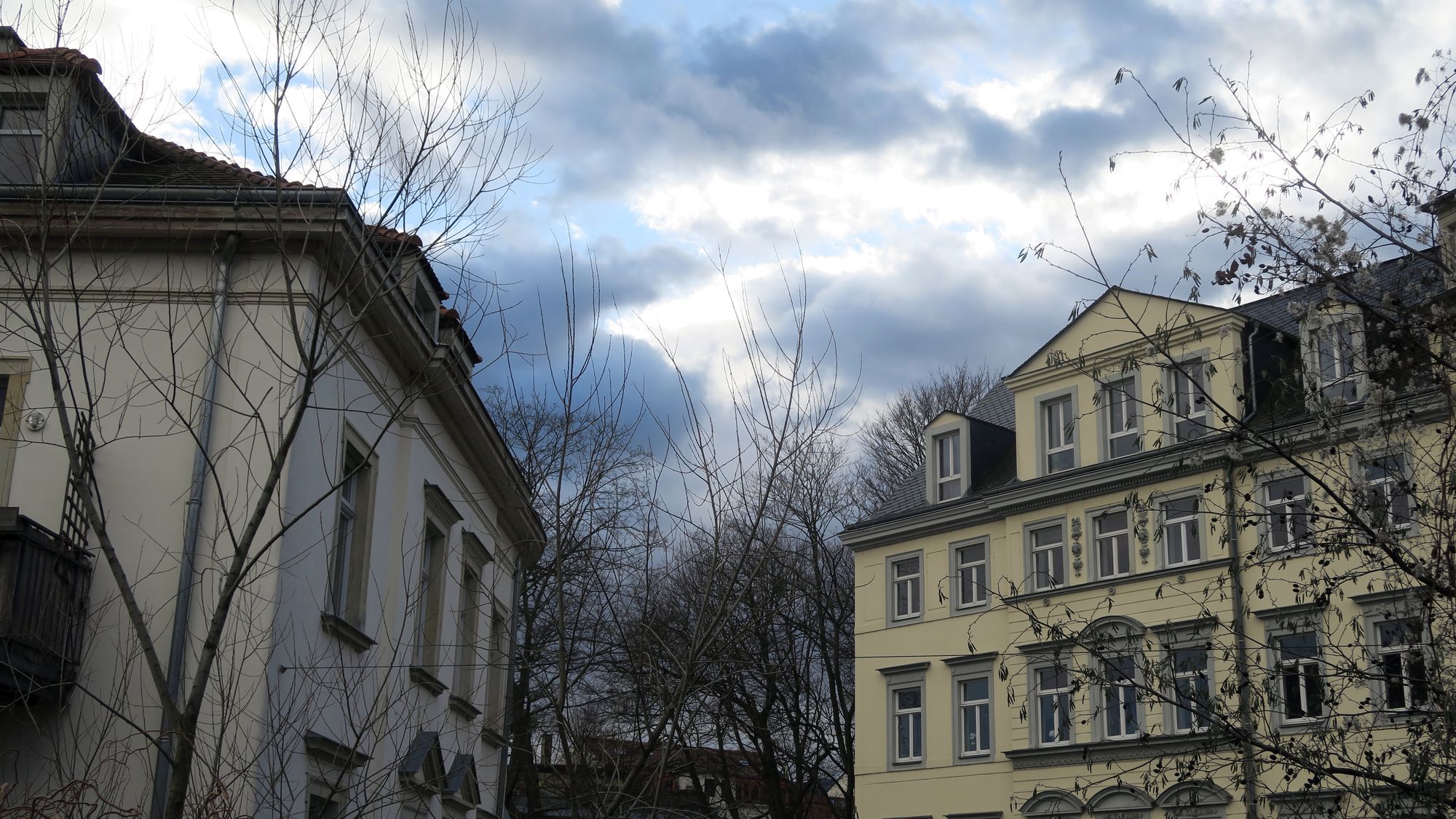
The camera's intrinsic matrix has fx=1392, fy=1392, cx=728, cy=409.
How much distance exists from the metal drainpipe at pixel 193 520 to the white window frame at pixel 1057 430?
22933 millimetres

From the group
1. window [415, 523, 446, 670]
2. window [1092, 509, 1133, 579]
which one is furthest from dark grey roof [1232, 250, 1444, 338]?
window [1092, 509, 1133, 579]

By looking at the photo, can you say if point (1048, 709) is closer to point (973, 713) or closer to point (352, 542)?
point (973, 713)

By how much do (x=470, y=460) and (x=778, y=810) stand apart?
21.1 m

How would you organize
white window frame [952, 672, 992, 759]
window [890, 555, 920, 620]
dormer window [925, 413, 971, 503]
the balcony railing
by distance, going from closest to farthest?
the balcony railing < white window frame [952, 672, 992, 759] < window [890, 555, 920, 620] < dormer window [925, 413, 971, 503]

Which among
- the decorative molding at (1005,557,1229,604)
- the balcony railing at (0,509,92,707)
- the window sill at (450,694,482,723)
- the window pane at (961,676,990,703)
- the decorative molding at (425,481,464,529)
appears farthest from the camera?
the window pane at (961,676,990,703)

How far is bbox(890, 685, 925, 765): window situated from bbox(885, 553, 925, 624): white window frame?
5.53 feet

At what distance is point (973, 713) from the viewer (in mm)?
31531

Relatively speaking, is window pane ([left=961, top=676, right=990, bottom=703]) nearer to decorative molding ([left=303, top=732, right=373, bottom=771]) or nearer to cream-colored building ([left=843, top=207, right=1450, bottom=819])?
cream-colored building ([left=843, top=207, right=1450, bottom=819])

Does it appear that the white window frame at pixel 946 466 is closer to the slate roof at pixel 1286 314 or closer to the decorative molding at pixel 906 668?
the slate roof at pixel 1286 314

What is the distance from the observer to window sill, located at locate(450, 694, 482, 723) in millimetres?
17406

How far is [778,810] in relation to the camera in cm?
3691

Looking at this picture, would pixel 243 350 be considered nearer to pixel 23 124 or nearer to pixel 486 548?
pixel 23 124

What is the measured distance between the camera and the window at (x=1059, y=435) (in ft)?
104

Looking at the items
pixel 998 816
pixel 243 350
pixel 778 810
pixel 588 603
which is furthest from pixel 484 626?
pixel 778 810
